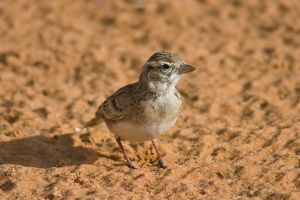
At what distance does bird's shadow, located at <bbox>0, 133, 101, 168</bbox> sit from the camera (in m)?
7.98

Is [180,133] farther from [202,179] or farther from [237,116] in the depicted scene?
[202,179]

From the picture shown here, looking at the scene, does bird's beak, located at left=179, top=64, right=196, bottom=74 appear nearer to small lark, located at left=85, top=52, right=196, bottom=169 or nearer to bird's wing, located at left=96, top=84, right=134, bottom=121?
small lark, located at left=85, top=52, right=196, bottom=169

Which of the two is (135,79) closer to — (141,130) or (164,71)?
(164,71)

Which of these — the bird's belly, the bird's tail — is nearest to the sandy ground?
the bird's tail

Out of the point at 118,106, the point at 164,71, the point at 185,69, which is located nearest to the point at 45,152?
the point at 118,106

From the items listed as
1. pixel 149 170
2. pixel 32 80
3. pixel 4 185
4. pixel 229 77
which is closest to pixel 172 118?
pixel 149 170

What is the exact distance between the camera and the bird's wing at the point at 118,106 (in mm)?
7773

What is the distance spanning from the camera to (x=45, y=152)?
A: 27.1 feet

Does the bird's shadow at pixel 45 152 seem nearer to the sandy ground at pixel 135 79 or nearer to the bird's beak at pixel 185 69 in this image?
the sandy ground at pixel 135 79

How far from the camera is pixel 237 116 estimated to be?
371 inches

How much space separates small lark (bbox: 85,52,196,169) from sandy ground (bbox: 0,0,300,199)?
54cm

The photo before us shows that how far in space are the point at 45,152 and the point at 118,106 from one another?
132cm

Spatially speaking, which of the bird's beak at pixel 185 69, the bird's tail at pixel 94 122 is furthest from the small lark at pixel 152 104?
the bird's tail at pixel 94 122

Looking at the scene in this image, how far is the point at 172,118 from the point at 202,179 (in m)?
0.93
